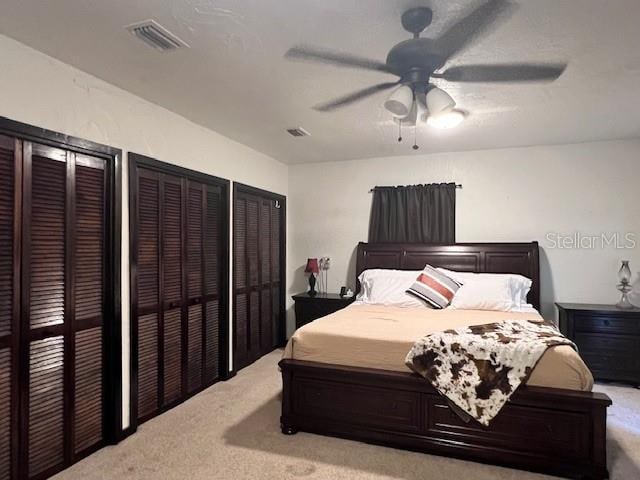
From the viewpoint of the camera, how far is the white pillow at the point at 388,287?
4.05 meters

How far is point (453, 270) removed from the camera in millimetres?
4473

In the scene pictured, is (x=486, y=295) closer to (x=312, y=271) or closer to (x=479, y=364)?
(x=479, y=364)

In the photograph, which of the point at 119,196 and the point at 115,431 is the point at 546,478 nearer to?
the point at 115,431

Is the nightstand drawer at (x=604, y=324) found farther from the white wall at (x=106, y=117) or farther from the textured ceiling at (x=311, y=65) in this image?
the white wall at (x=106, y=117)

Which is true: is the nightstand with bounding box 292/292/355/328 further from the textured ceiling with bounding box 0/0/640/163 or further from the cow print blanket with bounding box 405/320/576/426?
the cow print blanket with bounding box 405/320/576/426

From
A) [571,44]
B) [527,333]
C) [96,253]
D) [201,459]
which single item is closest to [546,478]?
[527,333]

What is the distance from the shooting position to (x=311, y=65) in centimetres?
240

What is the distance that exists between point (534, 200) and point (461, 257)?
3.33 ft

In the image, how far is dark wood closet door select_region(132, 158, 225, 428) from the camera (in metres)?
2.99

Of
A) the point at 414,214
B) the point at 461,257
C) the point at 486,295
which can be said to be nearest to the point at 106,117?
the point at 414,214

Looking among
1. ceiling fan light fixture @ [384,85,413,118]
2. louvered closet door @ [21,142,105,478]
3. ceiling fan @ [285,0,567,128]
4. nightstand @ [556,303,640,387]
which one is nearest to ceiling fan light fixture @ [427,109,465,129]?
ceiling fan @ [285,0,567,128]

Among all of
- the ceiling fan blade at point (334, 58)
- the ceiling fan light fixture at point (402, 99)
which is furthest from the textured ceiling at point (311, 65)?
the ceiling fan light fixture at point (402, 99)

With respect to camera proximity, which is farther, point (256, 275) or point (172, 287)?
point (256, 275)

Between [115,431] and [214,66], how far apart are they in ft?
8.17
